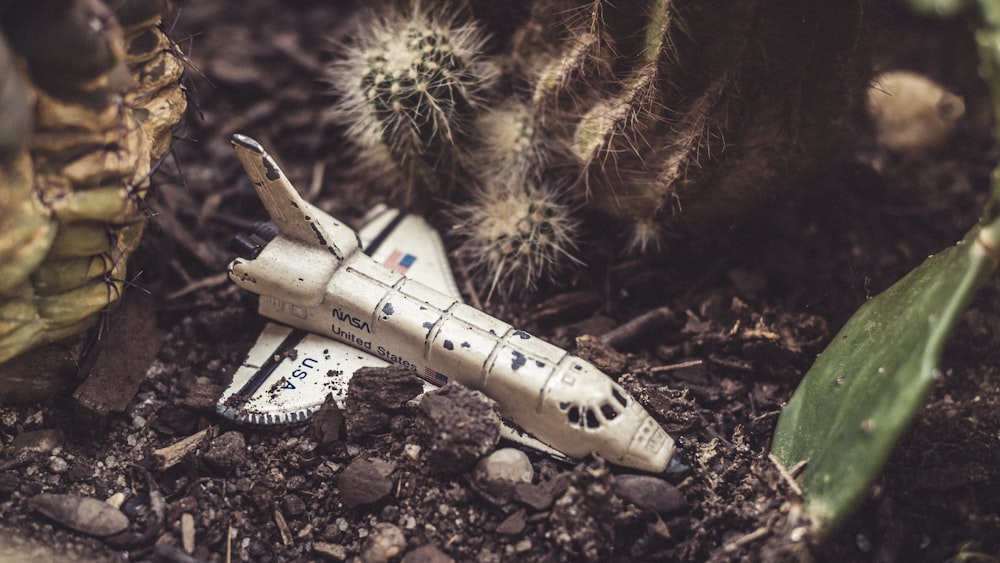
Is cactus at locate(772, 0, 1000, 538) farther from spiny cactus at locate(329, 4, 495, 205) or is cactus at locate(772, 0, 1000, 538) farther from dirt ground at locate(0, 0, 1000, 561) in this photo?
spiny cactus at locate(329, 4, 495, 205)

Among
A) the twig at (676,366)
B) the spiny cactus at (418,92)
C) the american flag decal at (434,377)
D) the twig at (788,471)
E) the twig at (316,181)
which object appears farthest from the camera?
the twig at (316,181)

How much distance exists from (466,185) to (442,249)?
0.22 meters

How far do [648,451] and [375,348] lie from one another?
2.30 ft

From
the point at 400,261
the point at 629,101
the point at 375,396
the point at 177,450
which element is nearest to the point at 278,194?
the point at 400,261

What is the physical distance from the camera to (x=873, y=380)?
1.61 meters

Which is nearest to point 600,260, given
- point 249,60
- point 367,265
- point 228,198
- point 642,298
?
point 642,298

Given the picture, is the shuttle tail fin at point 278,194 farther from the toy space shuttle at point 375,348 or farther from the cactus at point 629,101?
the cactus at point 629,101

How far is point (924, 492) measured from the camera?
1789mm

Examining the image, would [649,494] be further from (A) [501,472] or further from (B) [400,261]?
(B) [400,261]

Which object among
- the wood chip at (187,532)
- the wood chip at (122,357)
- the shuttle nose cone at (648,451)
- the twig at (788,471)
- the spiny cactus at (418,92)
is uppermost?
the spiny cactus at (418,92)

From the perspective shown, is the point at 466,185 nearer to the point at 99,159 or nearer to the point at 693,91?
the point at 693,91

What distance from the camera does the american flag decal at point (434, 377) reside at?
1866mm

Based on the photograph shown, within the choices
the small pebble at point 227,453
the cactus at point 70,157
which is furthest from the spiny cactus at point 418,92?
the small pebble at point 227,453

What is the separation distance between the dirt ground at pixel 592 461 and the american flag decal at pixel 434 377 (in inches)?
3.8
